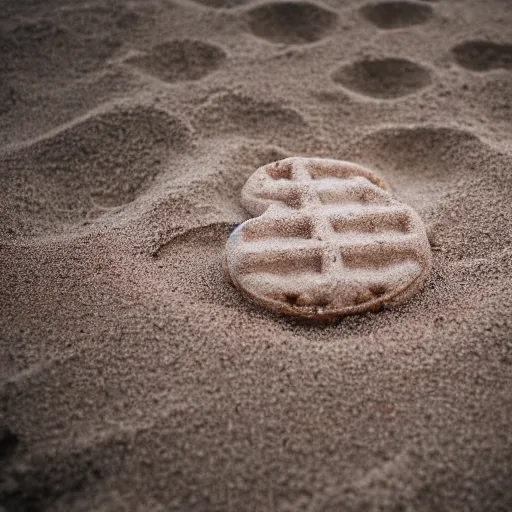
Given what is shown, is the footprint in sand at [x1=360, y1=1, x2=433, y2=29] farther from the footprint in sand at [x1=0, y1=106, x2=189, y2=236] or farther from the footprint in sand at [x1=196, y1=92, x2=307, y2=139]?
the footprint in sand at [x1=0, y1=106, x2=189, y2=236]

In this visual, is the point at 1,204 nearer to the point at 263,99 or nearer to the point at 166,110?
the point at 166,110

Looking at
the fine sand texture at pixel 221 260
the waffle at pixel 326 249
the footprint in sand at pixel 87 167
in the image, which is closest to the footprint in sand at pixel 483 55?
the fine sand texture at pixel 221 260

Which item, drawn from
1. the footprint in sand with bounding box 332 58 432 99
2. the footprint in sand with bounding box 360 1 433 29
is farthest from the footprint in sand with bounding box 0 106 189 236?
the footprint in sand with bounding box 360 1 433 29

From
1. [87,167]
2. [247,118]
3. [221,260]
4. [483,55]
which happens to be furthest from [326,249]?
[483,55]

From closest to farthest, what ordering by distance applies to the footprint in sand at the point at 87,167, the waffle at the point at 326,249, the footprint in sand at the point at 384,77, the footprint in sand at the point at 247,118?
1. the waffle at the point at 326,249
2. the footprint in sand at the point at 87,167
3. the footprint in sand at the point at 247,118
4. the footprint in sand at the point at 384,77

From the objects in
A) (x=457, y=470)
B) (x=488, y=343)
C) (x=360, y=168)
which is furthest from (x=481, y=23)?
(x=457, y=470)

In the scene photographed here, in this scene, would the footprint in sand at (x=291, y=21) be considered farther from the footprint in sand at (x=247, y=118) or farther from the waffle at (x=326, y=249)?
the waffle at (x=326, y=249)

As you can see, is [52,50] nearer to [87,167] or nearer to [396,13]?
[87,167]
